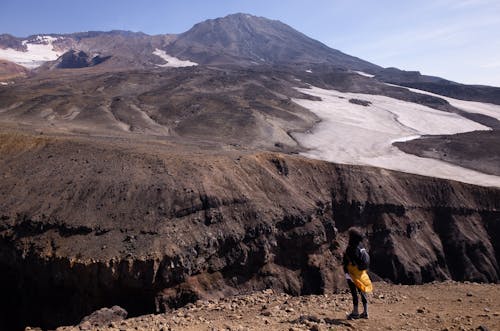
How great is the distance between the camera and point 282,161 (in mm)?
25656

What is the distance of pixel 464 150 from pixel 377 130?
49.2 feet

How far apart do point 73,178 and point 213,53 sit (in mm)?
125191

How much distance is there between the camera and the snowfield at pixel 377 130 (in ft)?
112

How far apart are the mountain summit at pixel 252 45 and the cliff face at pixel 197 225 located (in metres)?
108

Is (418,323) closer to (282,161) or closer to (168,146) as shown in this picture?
(282,161)

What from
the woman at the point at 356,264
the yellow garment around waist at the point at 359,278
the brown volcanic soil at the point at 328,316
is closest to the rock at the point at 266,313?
the brown volcanic soil at the point at 328,316

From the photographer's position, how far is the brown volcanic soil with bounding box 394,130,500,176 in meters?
36.3

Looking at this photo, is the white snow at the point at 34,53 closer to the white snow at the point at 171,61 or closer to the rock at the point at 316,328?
the white snow at the point at 171,61

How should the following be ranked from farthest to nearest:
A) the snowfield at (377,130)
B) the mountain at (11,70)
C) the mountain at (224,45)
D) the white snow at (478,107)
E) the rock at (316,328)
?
the mountain at (224,45)
the mountain at (11,70)
the white snow at (478,107)
the snowfield at (377,130)
the rock at (316,328)

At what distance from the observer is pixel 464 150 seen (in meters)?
40.2

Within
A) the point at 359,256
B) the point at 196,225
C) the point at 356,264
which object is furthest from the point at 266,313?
the point at 196,225

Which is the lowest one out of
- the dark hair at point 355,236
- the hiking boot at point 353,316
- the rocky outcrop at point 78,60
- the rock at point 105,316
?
the rock at point 105,316

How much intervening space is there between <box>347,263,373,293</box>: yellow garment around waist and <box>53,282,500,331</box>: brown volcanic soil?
2.47ft

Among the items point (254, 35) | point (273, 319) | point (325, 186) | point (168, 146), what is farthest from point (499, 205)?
point (254, 35)
